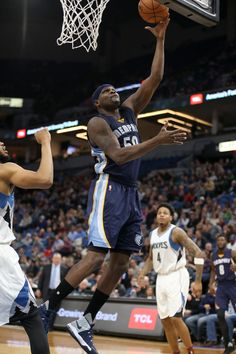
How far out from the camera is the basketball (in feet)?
18.0

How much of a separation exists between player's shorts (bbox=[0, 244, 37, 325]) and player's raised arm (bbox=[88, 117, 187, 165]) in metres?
1.30

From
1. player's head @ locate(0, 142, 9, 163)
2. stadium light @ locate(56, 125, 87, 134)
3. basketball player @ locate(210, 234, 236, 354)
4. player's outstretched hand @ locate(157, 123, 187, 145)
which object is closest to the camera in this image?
player's head @ locate(0, 142, 9, 163)

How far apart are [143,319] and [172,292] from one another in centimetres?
396

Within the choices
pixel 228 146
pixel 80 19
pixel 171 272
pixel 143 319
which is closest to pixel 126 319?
pixel 143 319

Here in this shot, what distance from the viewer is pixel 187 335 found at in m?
6.99

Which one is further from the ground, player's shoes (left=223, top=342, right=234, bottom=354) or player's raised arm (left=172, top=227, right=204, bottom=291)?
player's raised arm (left=172, top=227, right=204, bottom=291)

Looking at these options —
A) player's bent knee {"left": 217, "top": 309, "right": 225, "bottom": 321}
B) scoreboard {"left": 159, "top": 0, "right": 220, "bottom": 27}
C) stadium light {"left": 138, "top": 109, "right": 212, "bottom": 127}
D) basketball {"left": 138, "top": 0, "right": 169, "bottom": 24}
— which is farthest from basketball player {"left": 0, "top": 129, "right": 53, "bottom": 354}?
stadium light {"left": 138, "top": 109, "right": 212, "bottom": 127}

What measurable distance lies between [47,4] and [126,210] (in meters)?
26.5

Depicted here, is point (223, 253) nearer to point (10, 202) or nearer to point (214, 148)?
point (10, 202)

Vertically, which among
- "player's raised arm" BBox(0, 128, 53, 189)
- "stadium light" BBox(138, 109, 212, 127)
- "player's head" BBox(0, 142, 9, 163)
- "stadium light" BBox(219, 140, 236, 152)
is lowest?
"player's raised arm" BBox(0, 128, 53, 189)

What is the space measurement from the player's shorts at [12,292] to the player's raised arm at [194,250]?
3393 millimetres

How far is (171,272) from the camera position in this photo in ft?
24.2

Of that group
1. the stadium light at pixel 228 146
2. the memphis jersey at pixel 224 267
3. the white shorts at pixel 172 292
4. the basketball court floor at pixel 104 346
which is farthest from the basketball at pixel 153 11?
the stadium light at pixel 228 146

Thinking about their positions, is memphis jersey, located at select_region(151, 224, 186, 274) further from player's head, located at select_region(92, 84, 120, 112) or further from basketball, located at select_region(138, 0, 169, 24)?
basketball, located at select_region(138, 0, 169, 24)
